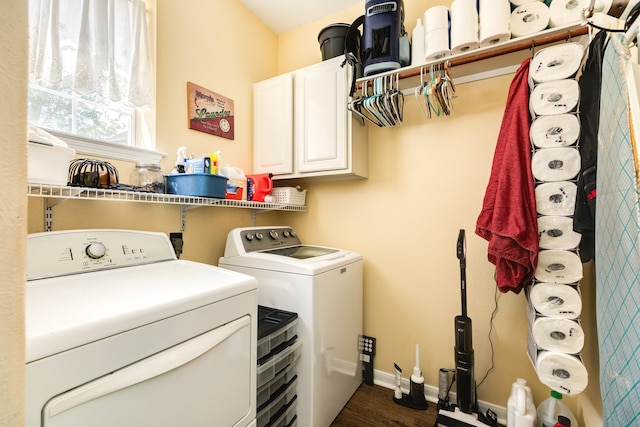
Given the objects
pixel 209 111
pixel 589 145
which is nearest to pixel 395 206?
pixel 589 145

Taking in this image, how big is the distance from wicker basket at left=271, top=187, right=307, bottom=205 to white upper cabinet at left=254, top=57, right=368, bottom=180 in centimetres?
11

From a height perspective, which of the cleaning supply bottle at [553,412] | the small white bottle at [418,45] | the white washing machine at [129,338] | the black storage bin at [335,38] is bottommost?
the cleaning supply bottle at [553,412]

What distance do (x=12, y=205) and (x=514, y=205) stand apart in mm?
1600

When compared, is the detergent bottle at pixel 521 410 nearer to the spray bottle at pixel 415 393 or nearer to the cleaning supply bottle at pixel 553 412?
the cleaning supply bottle at pixel 553 412

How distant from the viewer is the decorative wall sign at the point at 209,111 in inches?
71.4

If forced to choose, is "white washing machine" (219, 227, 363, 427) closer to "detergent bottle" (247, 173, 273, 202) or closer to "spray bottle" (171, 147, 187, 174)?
"detergent bottle" (247, 173, 273, 202)

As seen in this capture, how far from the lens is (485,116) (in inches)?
70.0

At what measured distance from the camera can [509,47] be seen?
4.90ft

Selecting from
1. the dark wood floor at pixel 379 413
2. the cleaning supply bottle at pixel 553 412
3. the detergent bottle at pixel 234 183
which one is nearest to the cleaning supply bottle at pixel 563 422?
the cleaning supply bottle at pixel 553 412

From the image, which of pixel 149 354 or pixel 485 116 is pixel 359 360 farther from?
pixel 485 116

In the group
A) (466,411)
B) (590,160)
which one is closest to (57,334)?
(590,160)

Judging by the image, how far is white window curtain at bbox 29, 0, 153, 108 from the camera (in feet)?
3.86

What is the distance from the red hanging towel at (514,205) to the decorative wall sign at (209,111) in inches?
69.4

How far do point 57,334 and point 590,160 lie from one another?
70.9 inches
